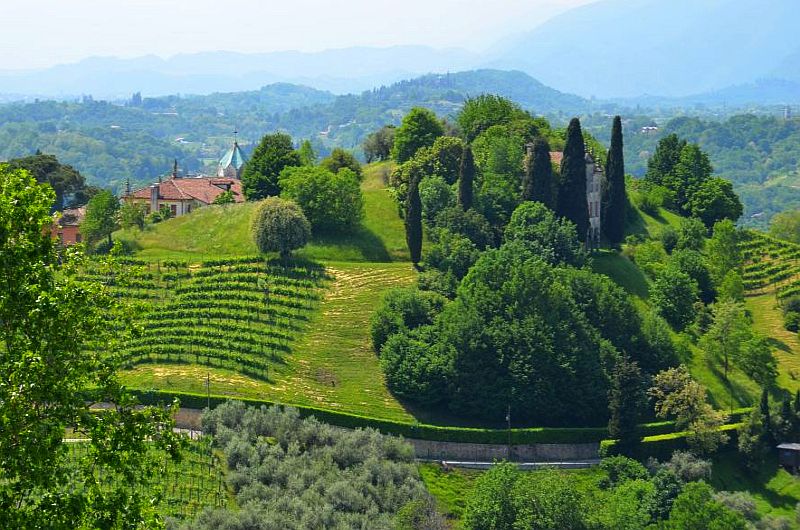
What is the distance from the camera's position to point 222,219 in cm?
8975

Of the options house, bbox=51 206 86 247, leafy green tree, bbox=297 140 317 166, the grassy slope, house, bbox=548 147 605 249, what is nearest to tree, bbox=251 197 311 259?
the grassy slope

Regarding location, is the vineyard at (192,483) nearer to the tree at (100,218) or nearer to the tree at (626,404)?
the tree at (626,404)

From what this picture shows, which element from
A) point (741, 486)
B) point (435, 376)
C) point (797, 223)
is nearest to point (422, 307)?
point (435, 376)

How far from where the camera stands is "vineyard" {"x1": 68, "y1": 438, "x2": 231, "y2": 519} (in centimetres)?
4747

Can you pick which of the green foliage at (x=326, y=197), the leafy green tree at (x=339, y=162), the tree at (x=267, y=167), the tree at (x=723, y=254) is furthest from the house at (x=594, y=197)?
the tree at (x=267, y=167)

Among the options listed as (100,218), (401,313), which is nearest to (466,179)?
(401,313)

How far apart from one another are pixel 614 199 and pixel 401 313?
2847 cm

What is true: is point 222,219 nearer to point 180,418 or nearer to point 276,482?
point 180,418

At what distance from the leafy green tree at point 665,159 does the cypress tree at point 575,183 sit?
24.1m

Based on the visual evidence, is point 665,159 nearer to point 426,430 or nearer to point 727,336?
point 727,336

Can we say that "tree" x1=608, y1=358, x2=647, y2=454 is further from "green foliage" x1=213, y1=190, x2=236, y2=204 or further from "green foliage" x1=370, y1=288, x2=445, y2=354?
"green foliage" x1=213, y1=190, x2=236, y2=204

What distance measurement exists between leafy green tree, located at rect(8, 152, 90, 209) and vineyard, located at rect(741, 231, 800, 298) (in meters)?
67.7

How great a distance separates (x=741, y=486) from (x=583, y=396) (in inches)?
432

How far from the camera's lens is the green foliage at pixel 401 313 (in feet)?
227
